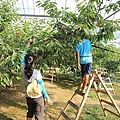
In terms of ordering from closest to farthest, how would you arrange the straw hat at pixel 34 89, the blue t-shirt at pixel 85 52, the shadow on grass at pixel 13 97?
the straw hat at pixel 34 89, the blue t-shirt at pixel 85 52, the shadow on grass at pixel 13 97

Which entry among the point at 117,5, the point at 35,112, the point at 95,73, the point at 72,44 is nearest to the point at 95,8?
the point at 117,5

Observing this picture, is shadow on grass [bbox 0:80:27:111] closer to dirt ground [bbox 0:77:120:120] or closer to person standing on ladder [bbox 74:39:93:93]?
dirt ground [bbox 0:77:120:120]

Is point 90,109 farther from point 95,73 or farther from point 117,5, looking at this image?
point 117,5

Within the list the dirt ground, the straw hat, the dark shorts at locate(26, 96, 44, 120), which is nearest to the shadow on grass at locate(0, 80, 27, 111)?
the dirt ground

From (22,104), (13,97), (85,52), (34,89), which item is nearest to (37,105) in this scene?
(34,89)

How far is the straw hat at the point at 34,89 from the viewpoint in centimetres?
274

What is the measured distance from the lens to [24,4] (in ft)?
44.9

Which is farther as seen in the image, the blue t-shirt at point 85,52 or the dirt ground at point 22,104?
the dirt ground at point 22,104

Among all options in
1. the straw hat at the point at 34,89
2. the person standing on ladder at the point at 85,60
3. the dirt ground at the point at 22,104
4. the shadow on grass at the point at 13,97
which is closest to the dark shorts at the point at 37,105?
the straw hat at the point at 34,89

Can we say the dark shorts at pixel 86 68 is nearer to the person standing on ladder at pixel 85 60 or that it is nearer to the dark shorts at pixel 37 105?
the person standing on ladder at pixel 85 60

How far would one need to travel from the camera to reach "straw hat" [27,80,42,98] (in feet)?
8.98

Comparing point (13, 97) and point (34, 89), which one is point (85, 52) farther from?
point (13, 97)

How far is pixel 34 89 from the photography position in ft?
8.96

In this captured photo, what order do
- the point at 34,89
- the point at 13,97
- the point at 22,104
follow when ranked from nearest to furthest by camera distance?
the point at 34,89
the point at 22,104
the point at 13,97
